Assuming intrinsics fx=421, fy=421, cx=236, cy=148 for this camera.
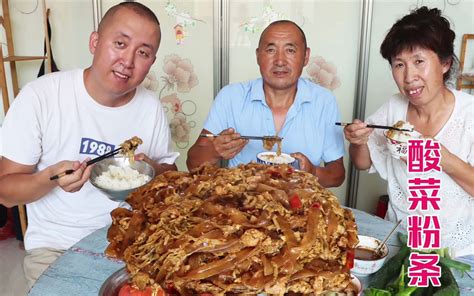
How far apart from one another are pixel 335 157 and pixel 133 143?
5.15 feet

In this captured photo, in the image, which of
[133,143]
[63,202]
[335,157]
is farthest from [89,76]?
[335,157]

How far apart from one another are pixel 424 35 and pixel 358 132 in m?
0.66

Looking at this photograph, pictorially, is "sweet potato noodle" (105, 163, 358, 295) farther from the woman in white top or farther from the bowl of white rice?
the woman in white top

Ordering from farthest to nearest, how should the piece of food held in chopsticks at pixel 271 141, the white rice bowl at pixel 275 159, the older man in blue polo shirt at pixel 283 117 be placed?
1. the older man in blue polo shirt at pixel 283 117
2. the piece of food held in chopsticks at pixel 271 141
3. the white rice bowl at pixel 275 159

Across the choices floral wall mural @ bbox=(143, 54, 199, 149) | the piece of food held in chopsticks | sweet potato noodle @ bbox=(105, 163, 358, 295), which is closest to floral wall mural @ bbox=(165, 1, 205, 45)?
floral wall mural @ bbox=(143, 54, 199, 149)

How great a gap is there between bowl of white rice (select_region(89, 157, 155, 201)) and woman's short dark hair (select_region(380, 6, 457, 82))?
5.31ft

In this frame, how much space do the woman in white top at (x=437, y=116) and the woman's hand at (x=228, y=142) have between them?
701 mm

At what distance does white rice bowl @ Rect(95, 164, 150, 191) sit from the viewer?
1.96 metres

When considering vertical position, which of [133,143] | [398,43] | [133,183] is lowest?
[133,183]

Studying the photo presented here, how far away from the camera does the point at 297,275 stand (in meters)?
1.13

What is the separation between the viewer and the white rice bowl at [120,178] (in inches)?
77.2

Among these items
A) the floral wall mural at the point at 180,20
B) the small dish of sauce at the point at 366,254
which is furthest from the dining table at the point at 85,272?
the floral wall mural at the point at 180,20

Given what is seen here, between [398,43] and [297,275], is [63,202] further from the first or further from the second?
[398,43]

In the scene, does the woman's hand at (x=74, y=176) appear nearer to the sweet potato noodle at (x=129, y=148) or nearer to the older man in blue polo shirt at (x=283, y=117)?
the sweet potato noodle at (x=129, y=148)
